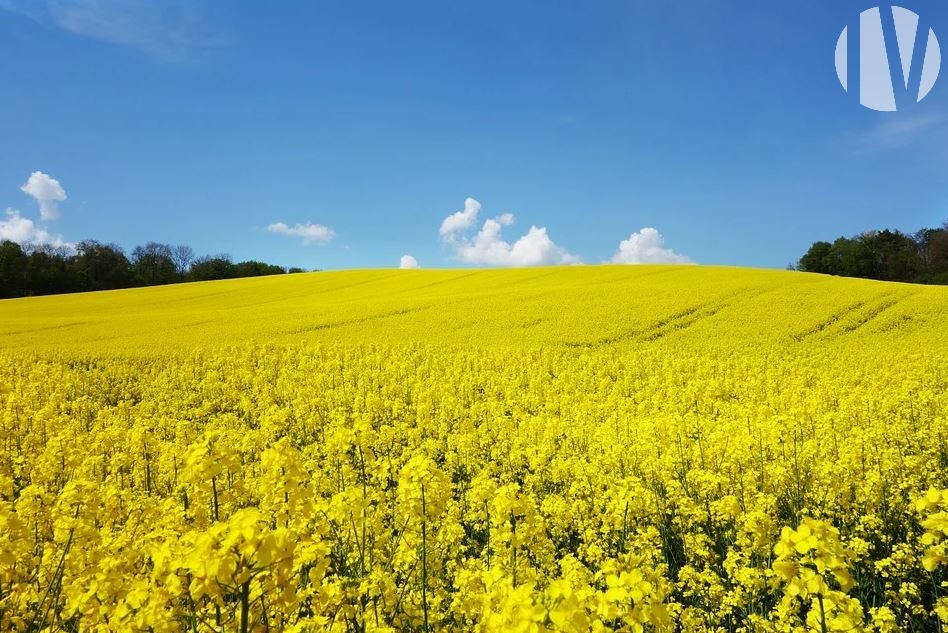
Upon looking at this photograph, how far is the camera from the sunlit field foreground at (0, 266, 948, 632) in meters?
2.91

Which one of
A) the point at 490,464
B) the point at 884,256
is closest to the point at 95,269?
the point at 490,464

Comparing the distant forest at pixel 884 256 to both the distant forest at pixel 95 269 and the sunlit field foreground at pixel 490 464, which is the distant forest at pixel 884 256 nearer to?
the sunlit field foreground at pixel 490 464

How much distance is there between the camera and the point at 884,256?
69750 mm

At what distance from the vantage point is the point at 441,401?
42.2ft

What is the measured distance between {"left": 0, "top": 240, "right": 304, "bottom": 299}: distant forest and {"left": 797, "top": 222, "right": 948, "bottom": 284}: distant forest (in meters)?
81.2

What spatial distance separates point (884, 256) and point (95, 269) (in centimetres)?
10100

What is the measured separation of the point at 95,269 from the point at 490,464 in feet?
240

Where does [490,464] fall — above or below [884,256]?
below

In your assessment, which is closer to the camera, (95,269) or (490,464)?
(490,464)

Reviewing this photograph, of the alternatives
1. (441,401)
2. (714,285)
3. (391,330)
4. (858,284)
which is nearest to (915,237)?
(858,284)

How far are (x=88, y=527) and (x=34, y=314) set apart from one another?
38593 mm

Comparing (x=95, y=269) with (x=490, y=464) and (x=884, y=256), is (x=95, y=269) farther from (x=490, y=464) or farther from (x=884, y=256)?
(x=884, y=256)

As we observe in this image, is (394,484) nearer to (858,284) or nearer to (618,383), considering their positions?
(618,383)

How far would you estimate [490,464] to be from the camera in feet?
26.3
